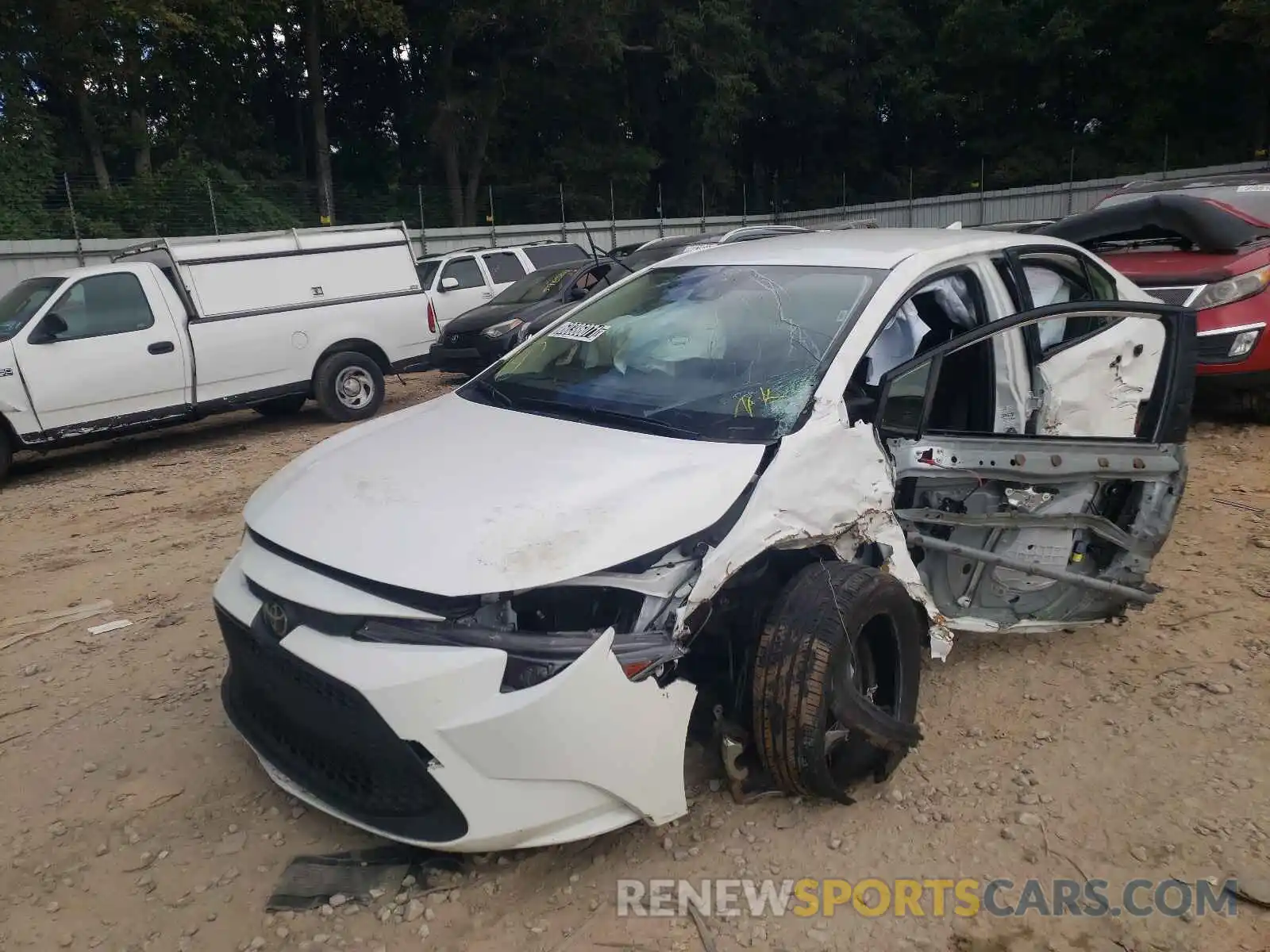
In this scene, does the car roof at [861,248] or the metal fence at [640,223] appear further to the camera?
the metal fence at [640,223]

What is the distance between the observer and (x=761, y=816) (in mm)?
2766

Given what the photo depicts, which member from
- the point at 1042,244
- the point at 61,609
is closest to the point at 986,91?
the point at 1042,244

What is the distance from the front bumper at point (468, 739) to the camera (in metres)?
2.18

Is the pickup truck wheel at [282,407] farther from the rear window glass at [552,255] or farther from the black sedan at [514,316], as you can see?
the rear window glass at [552,255]

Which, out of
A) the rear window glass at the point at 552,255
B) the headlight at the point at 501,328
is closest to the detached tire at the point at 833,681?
the headlight at the point at 501,328

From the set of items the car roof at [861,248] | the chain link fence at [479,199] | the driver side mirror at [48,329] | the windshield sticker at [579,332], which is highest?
the chain link fence at [479,199]

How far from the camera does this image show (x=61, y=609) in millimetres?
4762

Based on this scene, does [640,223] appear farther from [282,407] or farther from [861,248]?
[861,248]

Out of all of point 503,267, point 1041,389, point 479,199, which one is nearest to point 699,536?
point 1041,389

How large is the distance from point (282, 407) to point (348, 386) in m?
1.05

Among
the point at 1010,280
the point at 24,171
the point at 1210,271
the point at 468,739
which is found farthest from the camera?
the point at 24,171

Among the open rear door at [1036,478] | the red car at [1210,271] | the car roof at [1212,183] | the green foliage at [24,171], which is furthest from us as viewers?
the green foliage at [24,171]

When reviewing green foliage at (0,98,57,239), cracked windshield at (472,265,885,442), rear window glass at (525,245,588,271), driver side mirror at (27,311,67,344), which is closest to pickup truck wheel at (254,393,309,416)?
driver side mirror at (27,311,67,344)

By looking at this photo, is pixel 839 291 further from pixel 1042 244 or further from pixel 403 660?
pixel 403 660
